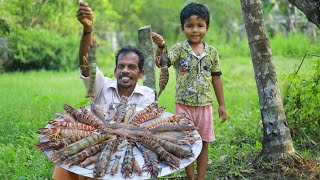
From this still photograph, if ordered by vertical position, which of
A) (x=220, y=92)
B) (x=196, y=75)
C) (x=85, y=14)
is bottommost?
(x=220, y=92)

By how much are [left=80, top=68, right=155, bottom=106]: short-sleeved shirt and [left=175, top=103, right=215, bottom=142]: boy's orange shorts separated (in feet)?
1.12

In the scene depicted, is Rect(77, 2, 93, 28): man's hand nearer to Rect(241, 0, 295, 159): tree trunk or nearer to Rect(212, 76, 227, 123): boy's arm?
Rect(212, 76, 227, 123): boy's arm

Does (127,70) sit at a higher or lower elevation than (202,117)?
higher

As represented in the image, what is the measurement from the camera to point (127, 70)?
3234 millimetres

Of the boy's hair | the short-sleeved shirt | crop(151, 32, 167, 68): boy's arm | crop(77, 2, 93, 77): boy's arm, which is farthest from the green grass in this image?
the boy's hair

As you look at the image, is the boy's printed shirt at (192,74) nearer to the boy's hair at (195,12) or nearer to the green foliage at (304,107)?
the boy's hair at (195,12)

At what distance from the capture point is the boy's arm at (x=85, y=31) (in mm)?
3004

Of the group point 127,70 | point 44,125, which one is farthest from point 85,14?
point 44,125

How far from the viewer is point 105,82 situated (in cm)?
347

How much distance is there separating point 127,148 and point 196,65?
1.30 meters

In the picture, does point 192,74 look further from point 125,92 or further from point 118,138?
point 118,138

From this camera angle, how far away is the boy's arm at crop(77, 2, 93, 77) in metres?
3.00

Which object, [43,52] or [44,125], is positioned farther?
[43,52]

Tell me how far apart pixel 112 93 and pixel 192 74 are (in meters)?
0.70
